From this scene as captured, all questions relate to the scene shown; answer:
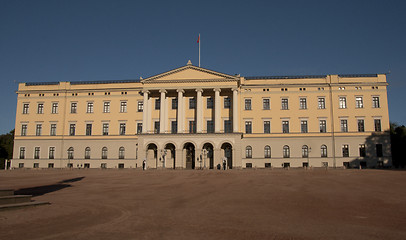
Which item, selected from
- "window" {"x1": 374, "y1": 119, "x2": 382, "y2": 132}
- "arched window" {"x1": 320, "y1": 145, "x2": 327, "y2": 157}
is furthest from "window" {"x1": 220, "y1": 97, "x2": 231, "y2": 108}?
"window" {"x1": 374, "y1": 119, "x2": 382, "y2": 132}

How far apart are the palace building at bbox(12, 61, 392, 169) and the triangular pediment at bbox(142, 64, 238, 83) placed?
154mm

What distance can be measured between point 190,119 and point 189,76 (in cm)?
679

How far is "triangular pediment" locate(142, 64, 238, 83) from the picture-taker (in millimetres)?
49097

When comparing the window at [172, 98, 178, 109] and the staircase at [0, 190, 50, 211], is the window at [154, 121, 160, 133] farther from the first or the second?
the staircase at [0, 190, 50, 211]

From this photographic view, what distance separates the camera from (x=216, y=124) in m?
48.2

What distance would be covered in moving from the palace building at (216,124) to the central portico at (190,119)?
15cm

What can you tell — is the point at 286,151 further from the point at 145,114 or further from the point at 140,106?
the point at 140,106

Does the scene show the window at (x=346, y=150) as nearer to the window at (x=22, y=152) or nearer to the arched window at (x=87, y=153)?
the arched window at (x=87, y=153)

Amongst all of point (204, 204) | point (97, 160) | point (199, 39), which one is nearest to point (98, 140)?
point (97, 160)

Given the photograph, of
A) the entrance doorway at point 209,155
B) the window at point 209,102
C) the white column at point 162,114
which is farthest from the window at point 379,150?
the white column at point 162,114

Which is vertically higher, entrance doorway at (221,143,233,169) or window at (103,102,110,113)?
window at (103,102,110,113)

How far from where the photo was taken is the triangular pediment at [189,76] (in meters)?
49.1

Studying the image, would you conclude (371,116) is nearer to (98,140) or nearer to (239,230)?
(98,140)

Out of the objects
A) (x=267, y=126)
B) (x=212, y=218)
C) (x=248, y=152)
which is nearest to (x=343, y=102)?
(x=267, y=126)
